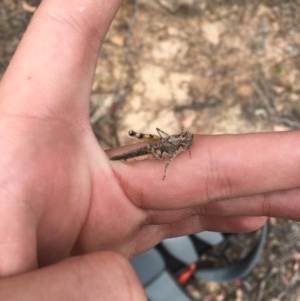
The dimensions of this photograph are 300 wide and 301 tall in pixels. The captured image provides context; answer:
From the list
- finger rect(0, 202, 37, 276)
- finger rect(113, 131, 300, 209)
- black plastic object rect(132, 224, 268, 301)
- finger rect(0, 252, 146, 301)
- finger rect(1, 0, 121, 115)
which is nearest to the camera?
finger rect(0, 252, 146, 301)

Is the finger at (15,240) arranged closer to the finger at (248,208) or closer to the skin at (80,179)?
the skin at (80,179)

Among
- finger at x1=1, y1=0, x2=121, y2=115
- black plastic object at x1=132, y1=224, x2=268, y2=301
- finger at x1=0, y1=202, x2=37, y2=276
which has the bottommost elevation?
black plastic object at x1=132, y1=224, x2=268, y2=301

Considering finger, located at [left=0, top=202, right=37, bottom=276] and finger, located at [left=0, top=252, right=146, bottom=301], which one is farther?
finger, located at [left=0, top=202, right=37, bottom=276]

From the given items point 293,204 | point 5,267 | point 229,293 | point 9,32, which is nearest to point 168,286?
point 229,293

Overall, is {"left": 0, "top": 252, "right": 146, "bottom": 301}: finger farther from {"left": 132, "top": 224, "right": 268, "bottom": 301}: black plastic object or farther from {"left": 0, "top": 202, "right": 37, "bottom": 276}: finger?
{"left": 132, "top": 224, "right": 268, "bottom": 301}: black plastic object

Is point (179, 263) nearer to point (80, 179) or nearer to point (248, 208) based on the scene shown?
point (248, 208)

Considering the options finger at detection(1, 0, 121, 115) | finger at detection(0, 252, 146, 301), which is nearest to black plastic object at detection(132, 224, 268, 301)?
finger at detection(1, 0, 121, 115)

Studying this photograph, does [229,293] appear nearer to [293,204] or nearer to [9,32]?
[293,204]

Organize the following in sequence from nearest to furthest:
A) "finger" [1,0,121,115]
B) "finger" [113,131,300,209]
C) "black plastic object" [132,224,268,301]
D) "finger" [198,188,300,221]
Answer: "finger" [1,0,121,115]
"finger" [113,131,300,209]
"finger" [198,188,300,221]
"black plastic object" [132,224,268,301]

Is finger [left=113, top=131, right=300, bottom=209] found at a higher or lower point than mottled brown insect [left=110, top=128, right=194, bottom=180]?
lower
